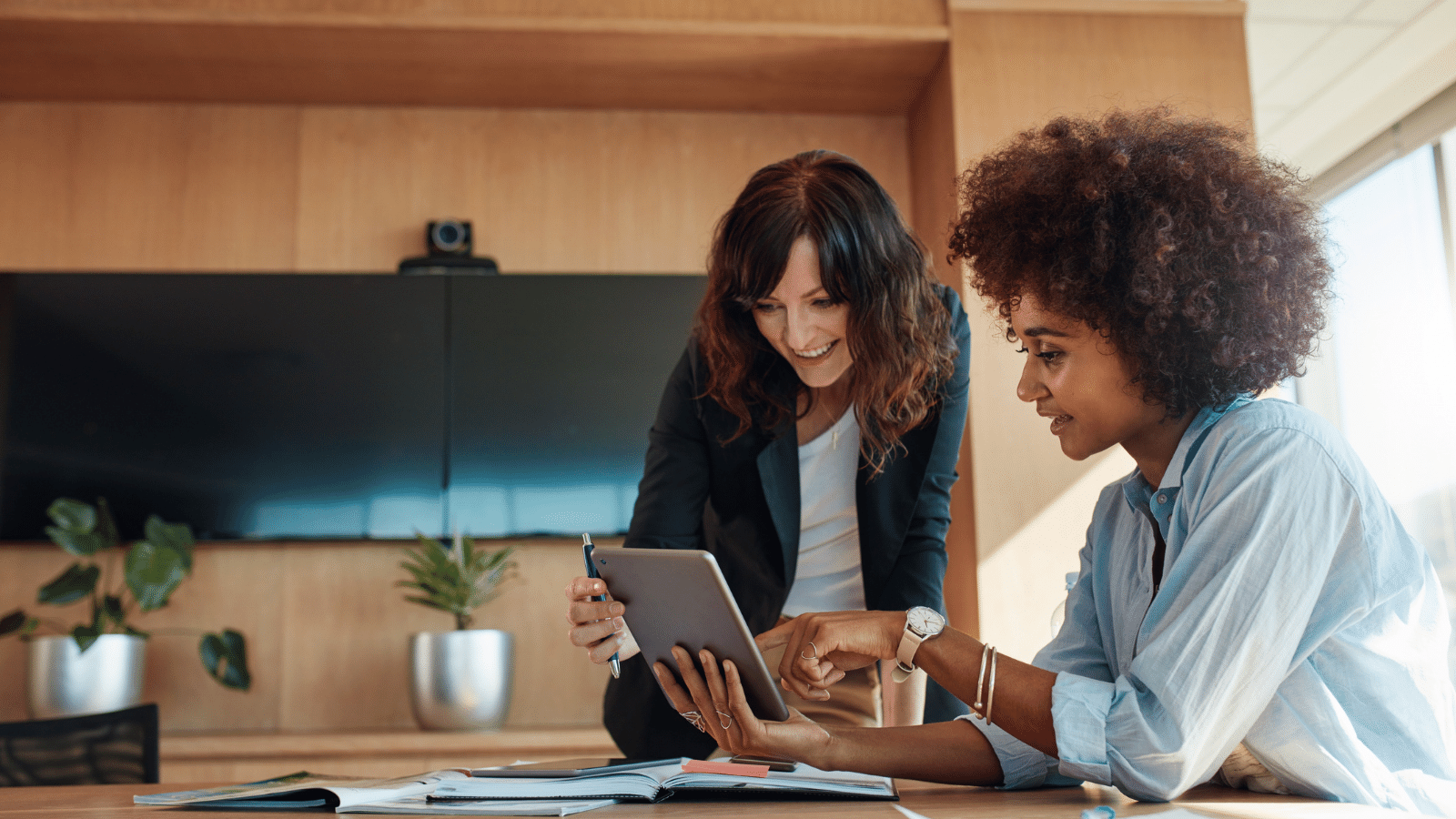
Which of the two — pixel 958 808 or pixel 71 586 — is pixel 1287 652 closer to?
pixel 958 808

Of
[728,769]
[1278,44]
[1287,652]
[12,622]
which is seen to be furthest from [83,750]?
[1278,44]

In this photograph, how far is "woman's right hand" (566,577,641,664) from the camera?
129cm

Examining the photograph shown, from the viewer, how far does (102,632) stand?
9.32 ft

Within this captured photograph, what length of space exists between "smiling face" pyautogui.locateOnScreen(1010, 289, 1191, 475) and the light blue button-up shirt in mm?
129

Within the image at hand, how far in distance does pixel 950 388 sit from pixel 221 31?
2473 millimetres

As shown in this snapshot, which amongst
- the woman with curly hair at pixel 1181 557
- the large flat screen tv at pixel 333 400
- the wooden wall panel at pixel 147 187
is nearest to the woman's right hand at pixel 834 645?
the woman with curly hair at pixel 1181 557

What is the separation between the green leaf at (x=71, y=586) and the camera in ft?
9.43

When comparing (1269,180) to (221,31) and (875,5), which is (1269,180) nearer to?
(875,5)

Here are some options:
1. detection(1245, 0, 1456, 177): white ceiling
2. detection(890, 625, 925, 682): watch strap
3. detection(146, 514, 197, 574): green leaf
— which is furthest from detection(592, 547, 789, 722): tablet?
detection(1245, 0, 1456, 177): white ceiling

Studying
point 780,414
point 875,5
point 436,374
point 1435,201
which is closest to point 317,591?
point 436,374

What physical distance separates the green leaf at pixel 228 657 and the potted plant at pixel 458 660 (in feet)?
1.46

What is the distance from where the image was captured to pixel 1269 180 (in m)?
1.07

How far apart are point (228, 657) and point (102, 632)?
31 centimetres

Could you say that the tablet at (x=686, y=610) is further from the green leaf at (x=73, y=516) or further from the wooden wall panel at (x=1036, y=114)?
the green leaf at (x=73, y=516)
